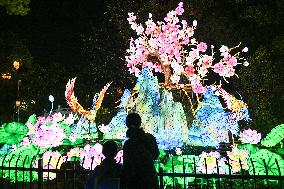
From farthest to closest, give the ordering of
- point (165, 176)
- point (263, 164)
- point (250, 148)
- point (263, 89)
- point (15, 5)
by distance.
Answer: point (263, 89)
point (15, 5)
point (250, 148)
point (263, 164)
point (165, 176)

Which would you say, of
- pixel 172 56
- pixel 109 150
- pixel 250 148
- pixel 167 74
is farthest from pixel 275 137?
pixel 109 150

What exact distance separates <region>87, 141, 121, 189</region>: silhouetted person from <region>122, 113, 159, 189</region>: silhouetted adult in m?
0.11

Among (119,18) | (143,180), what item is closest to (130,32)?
(119,18)

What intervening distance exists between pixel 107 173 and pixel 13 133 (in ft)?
24.9

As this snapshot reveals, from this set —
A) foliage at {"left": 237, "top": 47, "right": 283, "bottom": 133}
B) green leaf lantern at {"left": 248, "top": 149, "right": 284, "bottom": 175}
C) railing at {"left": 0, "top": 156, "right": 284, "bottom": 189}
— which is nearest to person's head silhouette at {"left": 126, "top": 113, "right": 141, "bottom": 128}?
railing at {"left": 0, "top": 156, "right": 284, "bottom": 189}

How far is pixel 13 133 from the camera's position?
11664mm

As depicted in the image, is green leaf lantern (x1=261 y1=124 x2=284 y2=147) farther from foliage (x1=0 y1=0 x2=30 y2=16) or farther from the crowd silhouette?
foliage (x1=0 y1=0 x2=30 y2=16)

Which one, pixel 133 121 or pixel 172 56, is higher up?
pixel 172 56

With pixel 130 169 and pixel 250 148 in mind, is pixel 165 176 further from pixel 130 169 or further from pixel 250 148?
pixel 250 148

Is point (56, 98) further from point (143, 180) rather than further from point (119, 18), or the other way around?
point (143, 180)

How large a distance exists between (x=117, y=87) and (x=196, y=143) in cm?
1192

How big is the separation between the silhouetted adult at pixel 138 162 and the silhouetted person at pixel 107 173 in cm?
11

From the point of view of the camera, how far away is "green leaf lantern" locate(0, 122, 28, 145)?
1163cm

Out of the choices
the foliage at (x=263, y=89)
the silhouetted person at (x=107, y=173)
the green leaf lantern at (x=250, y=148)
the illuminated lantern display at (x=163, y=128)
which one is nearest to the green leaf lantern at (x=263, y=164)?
the illuminated lantern display at (x=163, y=128)
